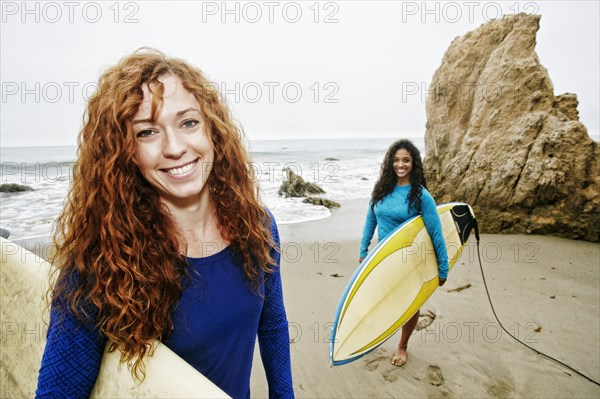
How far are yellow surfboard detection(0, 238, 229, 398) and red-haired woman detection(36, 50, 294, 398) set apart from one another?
0.18ft

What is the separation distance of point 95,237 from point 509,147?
286 inches

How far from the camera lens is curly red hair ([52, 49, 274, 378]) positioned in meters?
0.87

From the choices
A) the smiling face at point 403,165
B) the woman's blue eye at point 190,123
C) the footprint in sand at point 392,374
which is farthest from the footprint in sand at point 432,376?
the woman's blue eye at point 190,123

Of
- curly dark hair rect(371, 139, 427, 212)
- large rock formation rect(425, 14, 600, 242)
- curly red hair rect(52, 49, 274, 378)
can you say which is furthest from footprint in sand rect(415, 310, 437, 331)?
large rock formation rect(425, 14, 600, 242)

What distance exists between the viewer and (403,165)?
2855mm

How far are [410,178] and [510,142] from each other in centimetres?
472

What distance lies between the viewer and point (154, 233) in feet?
3.36

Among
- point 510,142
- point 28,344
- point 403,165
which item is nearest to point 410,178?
point 403,165

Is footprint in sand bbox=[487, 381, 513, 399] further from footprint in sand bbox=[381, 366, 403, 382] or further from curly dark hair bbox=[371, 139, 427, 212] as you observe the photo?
curly dark hair bbox=[371, 139, 427, 212]

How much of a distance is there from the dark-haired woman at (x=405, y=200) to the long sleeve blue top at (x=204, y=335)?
1.89 m

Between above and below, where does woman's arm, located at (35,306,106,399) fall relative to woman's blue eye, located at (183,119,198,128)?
below

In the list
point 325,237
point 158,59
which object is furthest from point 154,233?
point 325,237

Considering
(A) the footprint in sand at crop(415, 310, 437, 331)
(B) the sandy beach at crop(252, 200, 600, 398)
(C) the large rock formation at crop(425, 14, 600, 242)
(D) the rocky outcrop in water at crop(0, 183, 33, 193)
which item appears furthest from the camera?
(D) the rocky outcrop in water at crop(0, 183, 33, 193)

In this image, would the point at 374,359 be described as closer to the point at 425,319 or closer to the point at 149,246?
the point at 425,319
